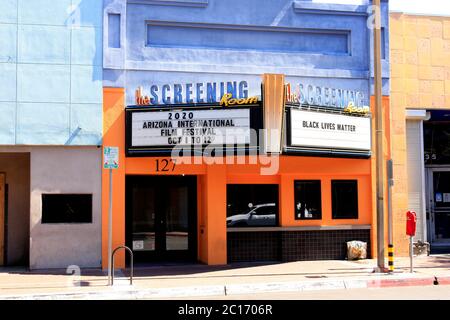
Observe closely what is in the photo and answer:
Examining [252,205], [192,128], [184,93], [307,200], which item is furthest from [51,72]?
[307,200]

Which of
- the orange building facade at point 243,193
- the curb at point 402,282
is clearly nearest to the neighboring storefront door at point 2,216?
the orange building facade at point 243,193

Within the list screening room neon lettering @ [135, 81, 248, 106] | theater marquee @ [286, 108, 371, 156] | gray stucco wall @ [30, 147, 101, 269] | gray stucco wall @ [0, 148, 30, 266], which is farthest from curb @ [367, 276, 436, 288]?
gray stucco wall @ [0, 148, 30, 266]

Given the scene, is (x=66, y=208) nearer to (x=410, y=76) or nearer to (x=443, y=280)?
(x=443, y=280)

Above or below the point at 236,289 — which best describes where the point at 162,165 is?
above

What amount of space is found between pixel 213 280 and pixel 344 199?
19.9 feet

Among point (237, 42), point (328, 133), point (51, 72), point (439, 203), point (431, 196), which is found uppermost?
point (237, 42)

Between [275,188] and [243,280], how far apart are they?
458 centimetres

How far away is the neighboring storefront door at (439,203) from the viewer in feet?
67.1

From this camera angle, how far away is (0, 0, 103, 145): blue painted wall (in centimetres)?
1662

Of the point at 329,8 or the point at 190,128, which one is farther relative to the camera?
Answer: the point at 329,8

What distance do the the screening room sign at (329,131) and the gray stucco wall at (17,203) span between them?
8434 millimetres

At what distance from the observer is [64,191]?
16891mm

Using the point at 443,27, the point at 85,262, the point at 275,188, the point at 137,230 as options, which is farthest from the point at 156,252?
the point at 443,27

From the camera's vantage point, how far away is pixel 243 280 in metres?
14.6
